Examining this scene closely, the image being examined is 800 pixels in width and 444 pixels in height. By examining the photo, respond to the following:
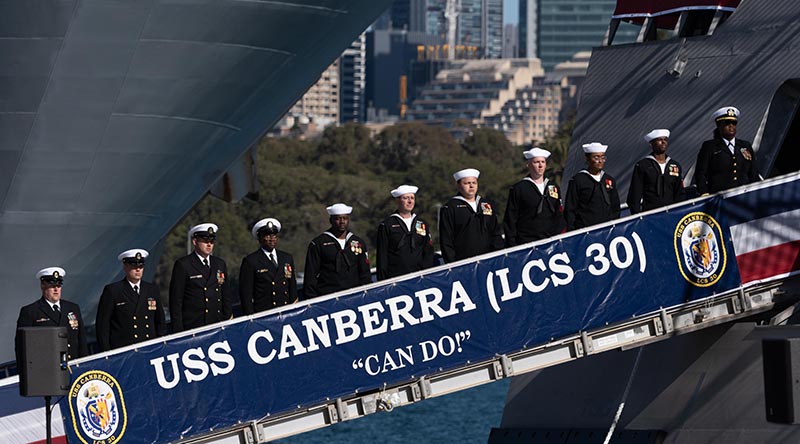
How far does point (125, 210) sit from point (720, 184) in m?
9.14

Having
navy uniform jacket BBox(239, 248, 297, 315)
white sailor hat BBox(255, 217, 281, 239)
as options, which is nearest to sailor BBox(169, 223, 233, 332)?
navy uniform jacket BBox(239, 248, 297, 315)

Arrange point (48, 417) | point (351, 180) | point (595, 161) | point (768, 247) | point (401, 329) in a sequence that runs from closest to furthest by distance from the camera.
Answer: point (48, 417) < point (401, 329) < point (595, 161) < point (768, 247) < point (351, 180)

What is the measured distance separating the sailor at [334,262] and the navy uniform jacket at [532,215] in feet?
4.80

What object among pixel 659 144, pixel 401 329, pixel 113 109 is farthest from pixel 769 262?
pixel 113 109

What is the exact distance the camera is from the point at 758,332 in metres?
16.4

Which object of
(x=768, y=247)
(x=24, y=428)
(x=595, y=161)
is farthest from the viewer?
(x=768, y=247)

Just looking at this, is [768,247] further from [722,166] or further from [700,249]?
[722,166]

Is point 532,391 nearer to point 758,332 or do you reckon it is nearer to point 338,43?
point 758,332

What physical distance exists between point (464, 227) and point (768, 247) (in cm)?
293

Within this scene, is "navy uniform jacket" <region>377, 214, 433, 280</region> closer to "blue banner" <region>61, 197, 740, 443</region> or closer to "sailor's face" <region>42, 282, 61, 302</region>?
"blue banner" <region>61, 197, 740, 443</region>

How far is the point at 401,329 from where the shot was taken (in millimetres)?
14711

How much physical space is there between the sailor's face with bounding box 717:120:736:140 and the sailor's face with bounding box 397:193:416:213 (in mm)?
3138

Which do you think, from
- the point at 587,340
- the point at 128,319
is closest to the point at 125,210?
the point at 128,319

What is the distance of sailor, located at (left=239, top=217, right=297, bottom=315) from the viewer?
1523 cm
